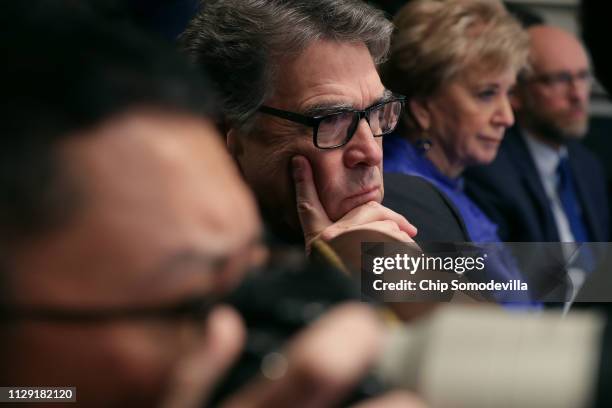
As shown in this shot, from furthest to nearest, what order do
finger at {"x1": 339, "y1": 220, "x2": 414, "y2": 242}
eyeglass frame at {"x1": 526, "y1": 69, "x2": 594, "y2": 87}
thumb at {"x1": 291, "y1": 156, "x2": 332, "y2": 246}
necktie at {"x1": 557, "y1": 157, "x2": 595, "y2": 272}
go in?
eyeglass frame at {"x1": 526, "y1": 69, "x2": 594, "y2": 87} → necktie at {"x1": 557, "y1": 157, "x2": 595, "y2": 272} → thumb at {"x1": 291, "y1": 156, "x2": 332, "y2": 246} → finger at {"x1": 339, "y1": 220, "x2": 414, "y2": 242}

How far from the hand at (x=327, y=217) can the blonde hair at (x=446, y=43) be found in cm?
64

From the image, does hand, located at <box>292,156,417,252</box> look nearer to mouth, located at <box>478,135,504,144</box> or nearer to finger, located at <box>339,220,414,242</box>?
finger, located at <box>339,220,414,242</box>

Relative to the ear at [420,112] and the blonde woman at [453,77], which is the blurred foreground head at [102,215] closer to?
the blonde woman at [453,77]

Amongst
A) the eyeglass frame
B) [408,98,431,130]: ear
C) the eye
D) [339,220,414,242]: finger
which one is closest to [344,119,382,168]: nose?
[339,220,414,242]: finger

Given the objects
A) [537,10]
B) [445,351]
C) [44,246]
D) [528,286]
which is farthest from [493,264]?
[537,10]

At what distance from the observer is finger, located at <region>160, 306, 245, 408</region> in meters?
0.48

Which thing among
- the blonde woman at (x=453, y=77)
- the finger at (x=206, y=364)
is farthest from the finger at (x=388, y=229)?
the finger at (x=206, y=364)

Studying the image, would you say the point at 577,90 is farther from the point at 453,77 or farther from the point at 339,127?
the point at 339,127

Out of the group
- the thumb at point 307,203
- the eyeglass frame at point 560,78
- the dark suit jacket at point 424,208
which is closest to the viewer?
the thumb at point 307,203

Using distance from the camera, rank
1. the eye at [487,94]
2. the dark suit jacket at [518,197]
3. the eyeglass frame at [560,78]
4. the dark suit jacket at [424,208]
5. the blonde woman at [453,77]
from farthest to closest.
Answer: the eyeglass frame at [560,78] → the dark suit jacket at [518,197] → the eye at [487,94] → the blonde woman at [453,77] → the dark suit jacket at [424,208]

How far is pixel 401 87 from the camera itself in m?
2.05

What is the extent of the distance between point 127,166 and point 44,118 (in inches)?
1.9

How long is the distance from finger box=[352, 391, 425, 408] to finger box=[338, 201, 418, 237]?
2.62ft

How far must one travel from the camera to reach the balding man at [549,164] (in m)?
2.45
